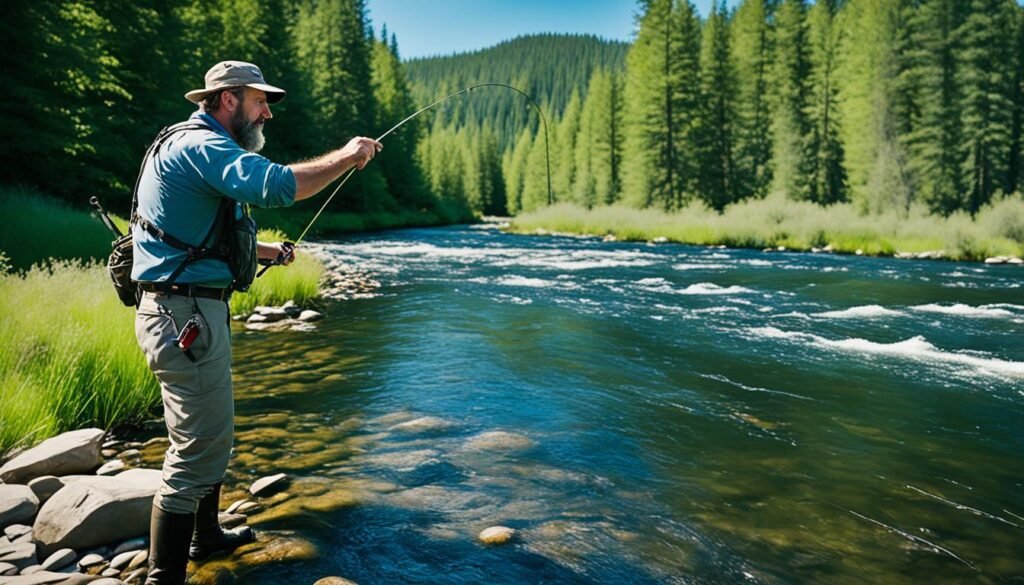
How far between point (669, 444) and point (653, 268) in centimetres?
1516

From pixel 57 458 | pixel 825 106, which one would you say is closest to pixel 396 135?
pixel 825 106

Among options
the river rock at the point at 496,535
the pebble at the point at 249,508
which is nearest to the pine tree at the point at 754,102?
the river rock at the point at 496,535

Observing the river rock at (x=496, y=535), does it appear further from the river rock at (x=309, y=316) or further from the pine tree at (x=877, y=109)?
the pine tree at (x=877, y=109)

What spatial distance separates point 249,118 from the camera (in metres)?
3.24

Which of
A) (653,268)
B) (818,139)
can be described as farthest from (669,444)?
(818,139)

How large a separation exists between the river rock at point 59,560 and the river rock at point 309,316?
7.81 meters

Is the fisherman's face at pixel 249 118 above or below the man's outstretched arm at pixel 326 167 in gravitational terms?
above

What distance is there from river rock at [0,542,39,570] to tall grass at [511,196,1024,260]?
26.4 m

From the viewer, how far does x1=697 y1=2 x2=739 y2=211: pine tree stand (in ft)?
147

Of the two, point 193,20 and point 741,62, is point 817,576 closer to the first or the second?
point 193,20

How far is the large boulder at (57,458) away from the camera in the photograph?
431 cm

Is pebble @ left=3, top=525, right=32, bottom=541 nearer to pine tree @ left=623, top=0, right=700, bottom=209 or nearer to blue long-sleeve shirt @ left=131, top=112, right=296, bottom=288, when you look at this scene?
blue long-sleeve shirt @ left=131, top=112, right=296, bottom=288

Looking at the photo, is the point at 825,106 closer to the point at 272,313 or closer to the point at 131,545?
the point at 272,313

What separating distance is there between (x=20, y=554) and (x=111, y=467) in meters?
1.34
